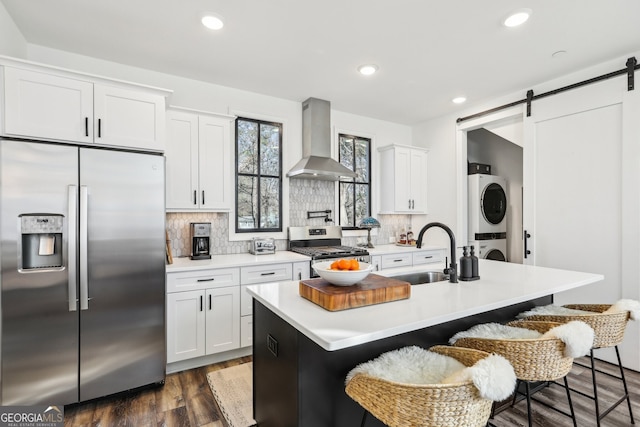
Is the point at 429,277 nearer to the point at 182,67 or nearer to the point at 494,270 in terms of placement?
the point at 494,270

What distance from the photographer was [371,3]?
2.12 meters

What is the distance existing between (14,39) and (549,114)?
481 centimetres

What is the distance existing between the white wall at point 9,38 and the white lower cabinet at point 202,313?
78.0 inches

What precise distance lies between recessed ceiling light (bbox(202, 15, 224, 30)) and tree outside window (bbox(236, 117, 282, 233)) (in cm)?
128

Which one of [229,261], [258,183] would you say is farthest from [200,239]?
[258,183]

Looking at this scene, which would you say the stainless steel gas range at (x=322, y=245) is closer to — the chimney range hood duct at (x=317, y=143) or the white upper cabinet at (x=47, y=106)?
the chimney range hood duct at (x=317, y=143)

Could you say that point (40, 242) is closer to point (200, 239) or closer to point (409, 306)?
point (200, 239)

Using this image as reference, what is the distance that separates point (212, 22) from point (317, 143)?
71.0 inches

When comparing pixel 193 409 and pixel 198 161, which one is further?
pixel 198 161

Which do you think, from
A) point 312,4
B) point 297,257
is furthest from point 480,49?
point 297,257

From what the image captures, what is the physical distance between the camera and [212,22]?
7.57ft

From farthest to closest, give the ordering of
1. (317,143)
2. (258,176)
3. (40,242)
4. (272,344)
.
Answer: (317,143), (258,176), (40,242), (272,344)

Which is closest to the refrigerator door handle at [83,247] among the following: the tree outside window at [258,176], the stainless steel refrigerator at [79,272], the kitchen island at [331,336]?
the stainless steel refrigerator at [79,272]

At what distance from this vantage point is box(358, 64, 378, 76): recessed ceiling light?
3.01 meters
